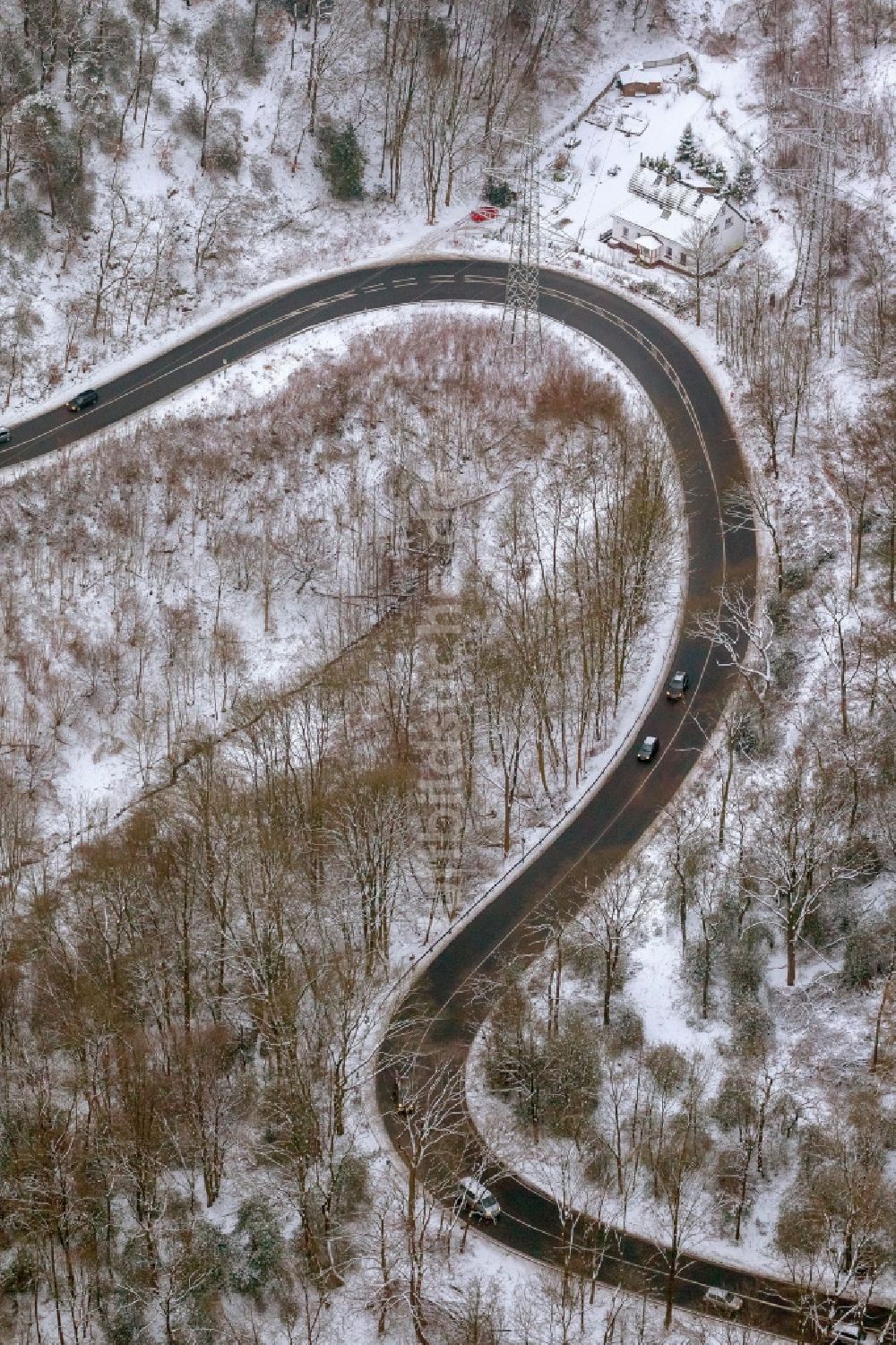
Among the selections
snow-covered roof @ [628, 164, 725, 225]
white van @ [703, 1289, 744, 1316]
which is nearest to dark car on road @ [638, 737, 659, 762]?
white van @ [703, 1289, 744, 1316]

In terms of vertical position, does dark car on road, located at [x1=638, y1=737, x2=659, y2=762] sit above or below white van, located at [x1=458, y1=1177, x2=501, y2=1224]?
above

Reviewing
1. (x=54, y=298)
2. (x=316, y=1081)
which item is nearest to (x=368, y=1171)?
(x=316, y=1081)

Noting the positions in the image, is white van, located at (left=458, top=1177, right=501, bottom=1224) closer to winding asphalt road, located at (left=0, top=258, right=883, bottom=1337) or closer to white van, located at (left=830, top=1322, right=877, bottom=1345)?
winding asphalt road, located at (left=0, top=258, right=883, bottom=1337)

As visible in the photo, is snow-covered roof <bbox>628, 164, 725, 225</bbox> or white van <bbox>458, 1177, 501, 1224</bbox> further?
snow-covered roof <bbox>628, 164, 725, 225</bbox>

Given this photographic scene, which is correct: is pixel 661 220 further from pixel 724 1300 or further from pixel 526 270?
pixel 724 1300

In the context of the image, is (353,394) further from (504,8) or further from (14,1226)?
(14,1226)

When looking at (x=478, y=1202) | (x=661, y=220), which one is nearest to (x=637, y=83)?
(x=661, y=220)

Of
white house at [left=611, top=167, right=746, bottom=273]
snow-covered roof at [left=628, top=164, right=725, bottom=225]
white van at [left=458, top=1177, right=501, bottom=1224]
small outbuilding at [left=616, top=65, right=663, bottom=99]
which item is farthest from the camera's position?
small outbuilding at [left=616, top=65, right=663, bottom=99]
